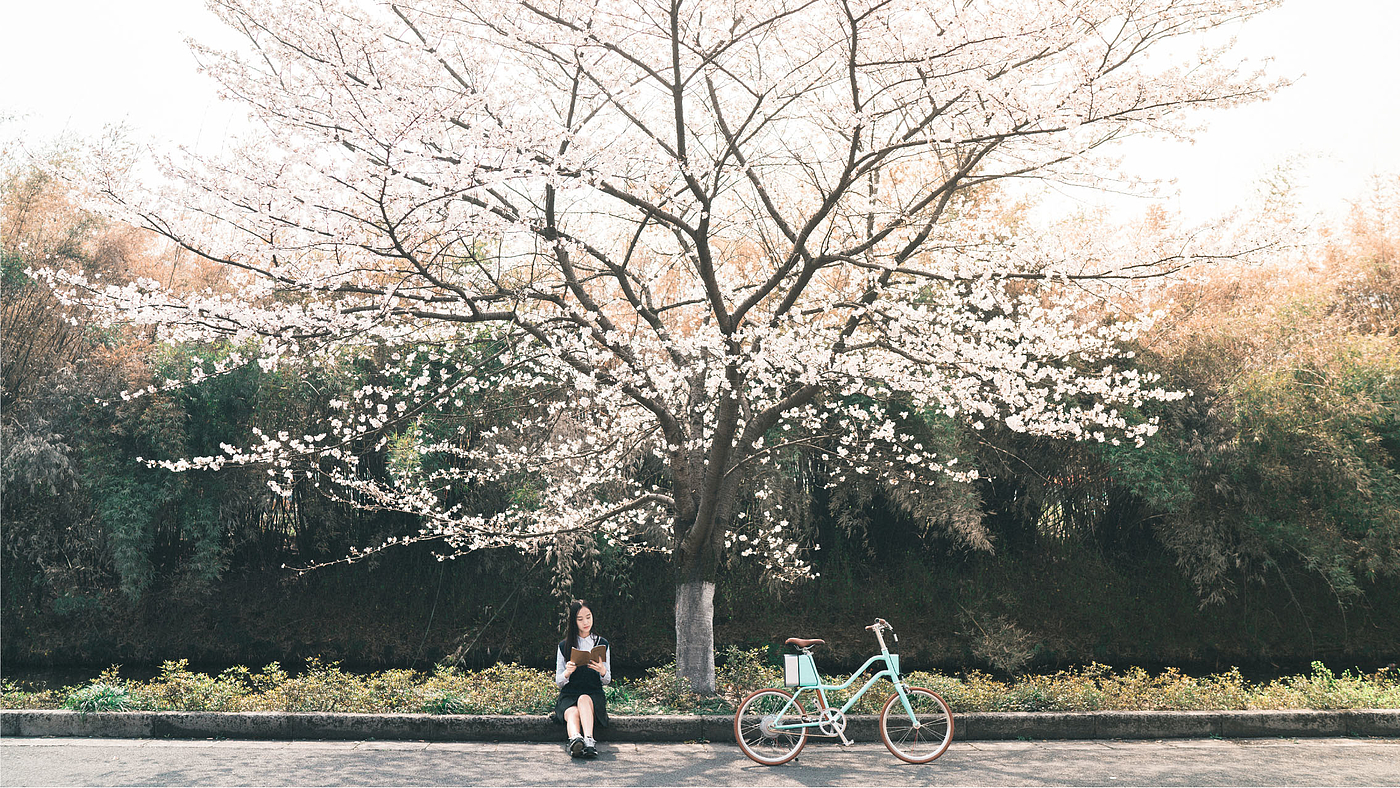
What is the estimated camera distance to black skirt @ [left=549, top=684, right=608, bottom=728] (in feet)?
16.3

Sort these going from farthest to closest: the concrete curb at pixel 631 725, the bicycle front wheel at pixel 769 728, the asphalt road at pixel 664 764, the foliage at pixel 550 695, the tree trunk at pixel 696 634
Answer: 1. the tree trunk at pixel 696 634
2. the foliage at pixel 550 695
3. the concrete curb at pixel 631 725
4. the bicycle front wheel at pixel 769 728
5. the asphalt road at pixel 664 764

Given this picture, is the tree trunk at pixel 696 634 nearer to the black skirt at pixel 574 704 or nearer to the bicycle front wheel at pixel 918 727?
the black skirt at pixel 574 704

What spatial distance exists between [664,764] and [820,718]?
920mm

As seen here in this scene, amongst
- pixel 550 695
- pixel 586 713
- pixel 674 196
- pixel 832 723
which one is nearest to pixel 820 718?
pixel 832 723

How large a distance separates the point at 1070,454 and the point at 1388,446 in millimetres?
2968

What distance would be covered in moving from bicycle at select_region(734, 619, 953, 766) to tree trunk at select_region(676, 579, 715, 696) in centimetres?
126

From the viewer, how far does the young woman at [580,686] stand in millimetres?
4812

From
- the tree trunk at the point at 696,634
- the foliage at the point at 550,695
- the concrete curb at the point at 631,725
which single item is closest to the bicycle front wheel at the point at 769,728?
the concrete curb at the point at 631,725

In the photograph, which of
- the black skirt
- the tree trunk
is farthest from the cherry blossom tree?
the black skirt

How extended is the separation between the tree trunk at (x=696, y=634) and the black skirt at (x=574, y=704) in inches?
40.7

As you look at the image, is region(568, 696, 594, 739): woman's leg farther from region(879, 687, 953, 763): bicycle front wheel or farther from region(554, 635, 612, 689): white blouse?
region(879, 687, 953, 763): bicycle front wheel

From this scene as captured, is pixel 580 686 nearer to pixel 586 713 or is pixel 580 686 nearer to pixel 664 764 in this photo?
pixel 586 713

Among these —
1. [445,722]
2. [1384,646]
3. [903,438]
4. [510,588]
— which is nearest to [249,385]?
[510,588]

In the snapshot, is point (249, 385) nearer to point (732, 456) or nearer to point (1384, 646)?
point (732, 456)
